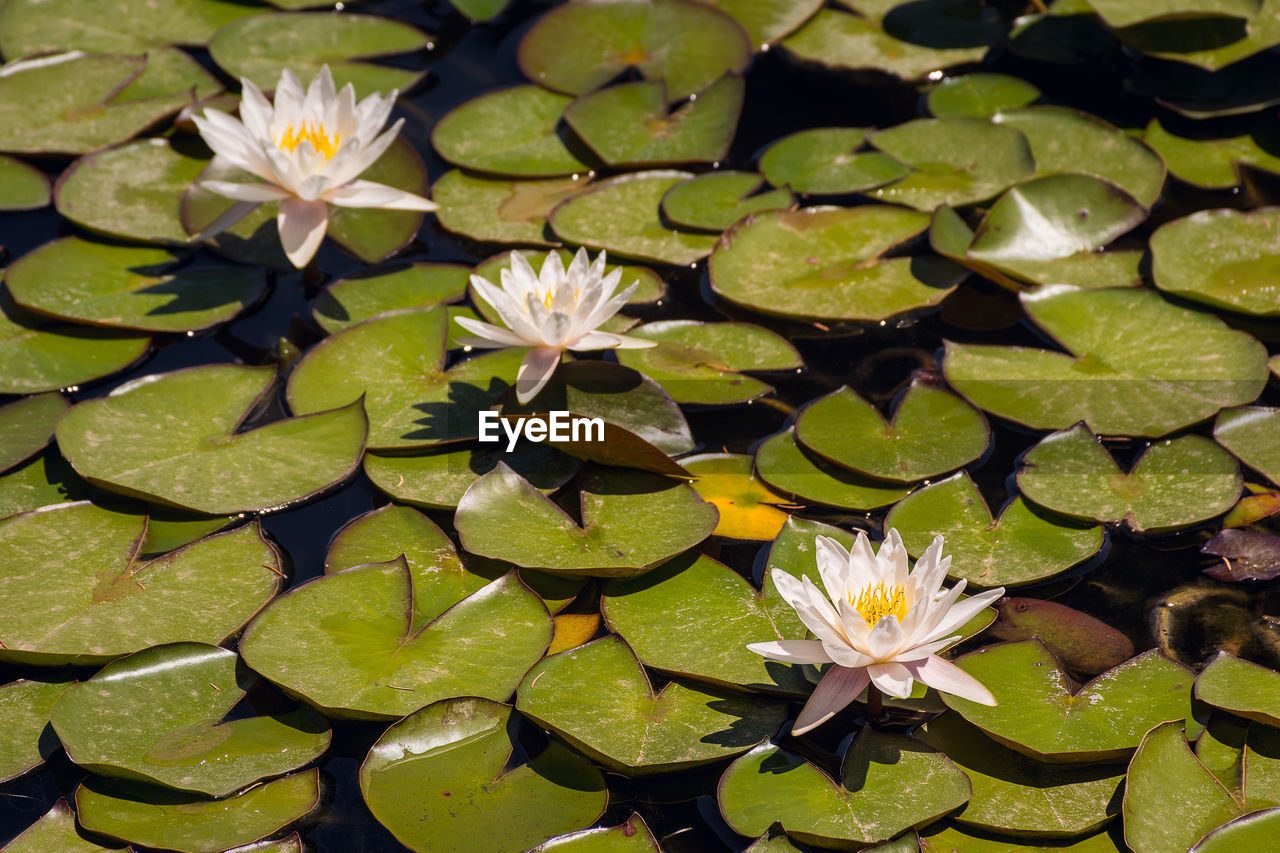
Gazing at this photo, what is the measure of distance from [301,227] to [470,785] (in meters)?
1.83

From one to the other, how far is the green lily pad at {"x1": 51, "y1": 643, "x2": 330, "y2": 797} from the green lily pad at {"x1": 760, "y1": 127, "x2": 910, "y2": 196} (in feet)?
7.85

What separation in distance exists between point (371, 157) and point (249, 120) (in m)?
0.39

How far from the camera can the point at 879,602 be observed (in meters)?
2.04

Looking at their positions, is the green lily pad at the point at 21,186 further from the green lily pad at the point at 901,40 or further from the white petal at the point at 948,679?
the white petal at the point at 948,679

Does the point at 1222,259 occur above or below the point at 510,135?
below

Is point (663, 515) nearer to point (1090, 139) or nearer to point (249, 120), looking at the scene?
point (249, 120)

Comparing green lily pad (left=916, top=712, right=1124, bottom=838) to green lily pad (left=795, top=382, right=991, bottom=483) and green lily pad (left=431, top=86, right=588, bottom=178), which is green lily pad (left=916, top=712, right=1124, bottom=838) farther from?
green lily pad (left=431, top=86, right=588, bottom=178)

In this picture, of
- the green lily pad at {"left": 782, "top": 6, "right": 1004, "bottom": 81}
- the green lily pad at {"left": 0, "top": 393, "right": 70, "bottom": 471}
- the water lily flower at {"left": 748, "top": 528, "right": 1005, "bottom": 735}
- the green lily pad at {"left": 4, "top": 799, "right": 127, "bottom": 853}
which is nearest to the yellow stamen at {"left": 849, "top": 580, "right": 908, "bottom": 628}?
the water lily flower at {"left": 748, "top": 528, "right": 1005, "bottom": 735}

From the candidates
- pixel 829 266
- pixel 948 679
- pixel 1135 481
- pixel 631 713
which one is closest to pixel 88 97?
pixel 829 266

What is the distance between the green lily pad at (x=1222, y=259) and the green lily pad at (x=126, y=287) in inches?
115

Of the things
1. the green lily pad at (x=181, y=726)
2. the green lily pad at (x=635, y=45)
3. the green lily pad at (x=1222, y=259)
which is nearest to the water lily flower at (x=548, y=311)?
the green lily pad at (x=181, y=726)

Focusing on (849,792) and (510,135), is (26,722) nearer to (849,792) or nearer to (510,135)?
(849,792)

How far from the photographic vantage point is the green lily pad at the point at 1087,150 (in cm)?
351

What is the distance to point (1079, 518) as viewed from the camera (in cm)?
255
